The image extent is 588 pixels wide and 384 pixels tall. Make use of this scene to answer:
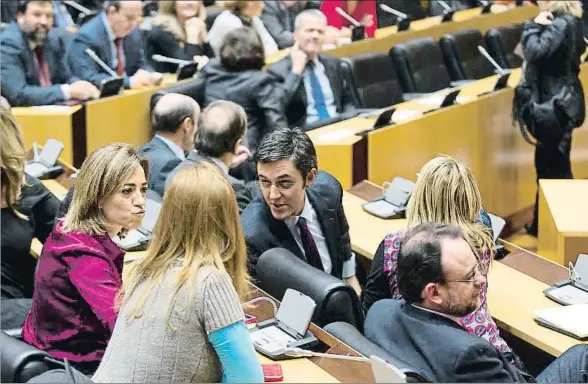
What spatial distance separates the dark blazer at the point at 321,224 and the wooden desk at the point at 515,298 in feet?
0.74

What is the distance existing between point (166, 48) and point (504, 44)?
2.64 meters

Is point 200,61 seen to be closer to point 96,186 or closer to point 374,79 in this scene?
point 374,79

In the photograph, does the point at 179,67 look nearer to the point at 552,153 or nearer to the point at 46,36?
the point at 46,36

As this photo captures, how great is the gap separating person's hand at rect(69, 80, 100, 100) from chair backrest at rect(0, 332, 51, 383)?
288 centimetres

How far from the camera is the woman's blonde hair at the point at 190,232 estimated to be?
2.25 meters

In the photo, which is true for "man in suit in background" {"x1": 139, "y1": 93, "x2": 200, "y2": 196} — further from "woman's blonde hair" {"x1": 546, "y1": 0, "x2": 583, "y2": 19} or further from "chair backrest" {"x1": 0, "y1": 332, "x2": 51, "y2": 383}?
"woman's blonde hair" {"x1": 546, "y1": 0, "x2": 583, "y2": 19}

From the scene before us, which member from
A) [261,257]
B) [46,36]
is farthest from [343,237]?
[46,36]

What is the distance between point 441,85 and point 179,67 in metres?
1.94

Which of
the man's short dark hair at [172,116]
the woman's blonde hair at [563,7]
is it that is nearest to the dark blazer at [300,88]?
the woman's blonde hair at [563,7]

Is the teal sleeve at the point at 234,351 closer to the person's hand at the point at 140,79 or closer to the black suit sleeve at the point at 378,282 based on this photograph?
the black suit sleeve at the point at 378,282

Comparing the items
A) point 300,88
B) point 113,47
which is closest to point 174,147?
point 300,88

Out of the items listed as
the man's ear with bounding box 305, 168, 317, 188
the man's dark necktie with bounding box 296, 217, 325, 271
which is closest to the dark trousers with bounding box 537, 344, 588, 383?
the man's dark necktie with bounding box 296, 217, 325, 271

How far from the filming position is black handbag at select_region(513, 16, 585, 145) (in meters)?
5.40

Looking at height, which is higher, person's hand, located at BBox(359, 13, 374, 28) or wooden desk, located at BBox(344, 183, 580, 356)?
person's hand, located at BBox(359, 13, 374, 28)
